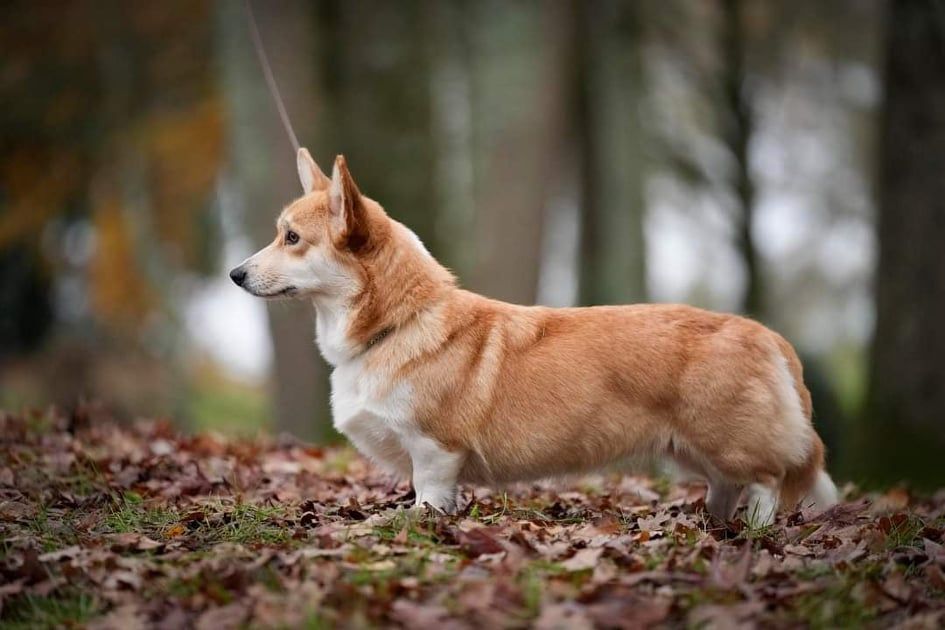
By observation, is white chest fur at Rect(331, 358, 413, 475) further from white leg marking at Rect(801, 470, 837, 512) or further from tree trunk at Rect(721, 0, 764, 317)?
tree trunk at Rect(721, 0, 764, 317)

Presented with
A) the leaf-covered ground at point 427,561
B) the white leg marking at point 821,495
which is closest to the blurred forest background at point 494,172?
the white leg marking at point 821,495

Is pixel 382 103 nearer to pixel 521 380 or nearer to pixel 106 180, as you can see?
pixel 521 380

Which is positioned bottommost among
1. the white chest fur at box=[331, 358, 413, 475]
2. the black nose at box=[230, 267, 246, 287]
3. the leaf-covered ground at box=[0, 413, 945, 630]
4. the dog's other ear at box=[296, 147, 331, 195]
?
the leaf-covered ground at box=[0, 413, 945, 630]

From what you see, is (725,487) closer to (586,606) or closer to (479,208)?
(586,606)

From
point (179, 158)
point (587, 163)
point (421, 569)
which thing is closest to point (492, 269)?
point (587, 163)

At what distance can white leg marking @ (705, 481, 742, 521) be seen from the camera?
5.34m

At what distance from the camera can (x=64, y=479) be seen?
5828 millimetres

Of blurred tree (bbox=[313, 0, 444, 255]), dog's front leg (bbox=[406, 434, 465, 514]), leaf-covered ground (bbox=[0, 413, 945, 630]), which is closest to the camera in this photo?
leaf-covered ground (bbox=[0, 413, 945, 630])

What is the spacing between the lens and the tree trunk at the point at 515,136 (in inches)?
400

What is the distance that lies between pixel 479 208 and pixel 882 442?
4.36m

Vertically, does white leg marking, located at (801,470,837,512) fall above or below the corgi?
below

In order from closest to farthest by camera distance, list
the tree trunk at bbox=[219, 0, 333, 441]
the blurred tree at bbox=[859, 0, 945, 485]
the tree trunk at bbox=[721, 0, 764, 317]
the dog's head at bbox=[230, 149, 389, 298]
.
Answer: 1. the dog's head at bbox=[230, 149, 389, 298]
2. the blurred tree at bbox=[859, 0, 945, 485]
3. the tree trunk at bbox=[219, 0, 333, 441]
4. the tree trunk at bbox=[721, 0, 764, 317]

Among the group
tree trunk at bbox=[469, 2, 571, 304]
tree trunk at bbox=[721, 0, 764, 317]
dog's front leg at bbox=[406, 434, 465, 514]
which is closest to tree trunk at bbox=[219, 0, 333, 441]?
tree trunk at bbox=[469, 2, 571, 304]

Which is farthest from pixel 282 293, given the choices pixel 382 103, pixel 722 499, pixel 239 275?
pixel 382 103
